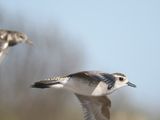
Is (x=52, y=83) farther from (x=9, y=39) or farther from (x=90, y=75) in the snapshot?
(x=9, y=39)

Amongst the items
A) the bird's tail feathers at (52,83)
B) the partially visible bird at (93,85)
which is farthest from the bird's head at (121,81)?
the bird's tail feathers at (52,83)

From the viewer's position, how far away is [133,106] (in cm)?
4269

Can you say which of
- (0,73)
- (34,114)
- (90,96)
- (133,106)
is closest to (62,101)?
(34,114)

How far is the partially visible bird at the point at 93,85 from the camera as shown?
16.6 meters

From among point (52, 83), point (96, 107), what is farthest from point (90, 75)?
point (96, 107)

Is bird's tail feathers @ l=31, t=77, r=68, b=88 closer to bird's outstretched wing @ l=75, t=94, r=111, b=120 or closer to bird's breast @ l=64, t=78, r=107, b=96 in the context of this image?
bird's breast @ l=64, t=78, r=107, b=96

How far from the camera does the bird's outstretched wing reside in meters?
17.8

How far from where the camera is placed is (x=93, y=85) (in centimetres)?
1703

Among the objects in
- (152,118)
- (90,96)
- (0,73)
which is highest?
(90,96)

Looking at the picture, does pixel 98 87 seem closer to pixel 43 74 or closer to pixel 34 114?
pixel 43 74

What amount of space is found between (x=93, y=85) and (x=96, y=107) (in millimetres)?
1103

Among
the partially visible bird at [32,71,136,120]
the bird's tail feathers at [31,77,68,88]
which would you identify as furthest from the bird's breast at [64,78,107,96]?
the bird's tail feathers at [31,77,68,88]

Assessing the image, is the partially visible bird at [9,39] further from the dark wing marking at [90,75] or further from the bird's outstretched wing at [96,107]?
the bird's outstretched wing at [96,107]

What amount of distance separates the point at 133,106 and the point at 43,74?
9468mm
